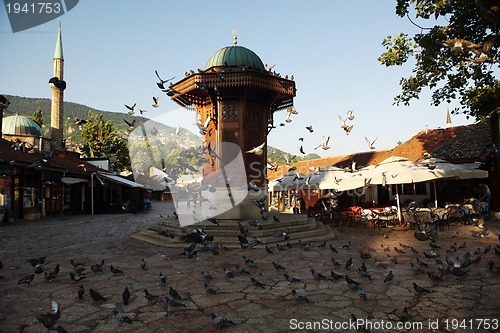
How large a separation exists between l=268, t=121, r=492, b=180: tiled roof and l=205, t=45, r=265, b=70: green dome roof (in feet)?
38.7

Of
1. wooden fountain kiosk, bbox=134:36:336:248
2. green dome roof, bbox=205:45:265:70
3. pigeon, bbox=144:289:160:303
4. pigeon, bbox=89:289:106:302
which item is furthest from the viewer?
green dome roof, bbox=205:45:265:70

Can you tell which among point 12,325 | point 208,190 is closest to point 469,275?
point 12,325

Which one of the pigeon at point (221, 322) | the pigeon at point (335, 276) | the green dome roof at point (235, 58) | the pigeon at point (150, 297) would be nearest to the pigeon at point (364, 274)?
the pigeon at point (335, 276)

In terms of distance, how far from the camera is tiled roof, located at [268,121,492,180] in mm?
18552

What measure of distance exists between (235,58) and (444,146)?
586 inches

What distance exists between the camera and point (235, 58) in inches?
537

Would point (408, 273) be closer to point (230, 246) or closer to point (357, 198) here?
point (230, 246)

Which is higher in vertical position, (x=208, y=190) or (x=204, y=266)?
(x=208, y=190)

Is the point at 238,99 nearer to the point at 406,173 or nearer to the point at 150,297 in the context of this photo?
the point at 406,173

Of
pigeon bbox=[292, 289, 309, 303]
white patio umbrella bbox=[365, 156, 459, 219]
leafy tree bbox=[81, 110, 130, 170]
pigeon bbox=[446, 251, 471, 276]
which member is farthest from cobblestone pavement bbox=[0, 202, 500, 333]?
leafy tree bbox=[81, 110, 130, 170]

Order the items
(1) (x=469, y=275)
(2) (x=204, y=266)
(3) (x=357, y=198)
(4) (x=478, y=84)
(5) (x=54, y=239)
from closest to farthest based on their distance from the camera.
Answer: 1. (1) (x=469, y=275)
2. (2) (x=204, y=266)
3. (5) (x=54, y=239)
4. (4) (x=478, y=84)
5. (3) (x=357, y=198)

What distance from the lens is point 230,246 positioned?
9.10 m

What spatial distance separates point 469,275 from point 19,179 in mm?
20702

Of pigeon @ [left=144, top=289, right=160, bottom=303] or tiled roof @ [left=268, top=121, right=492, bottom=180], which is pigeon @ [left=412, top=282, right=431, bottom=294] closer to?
pigeon @ [left=144, top=289, right=160, bottom=303]
